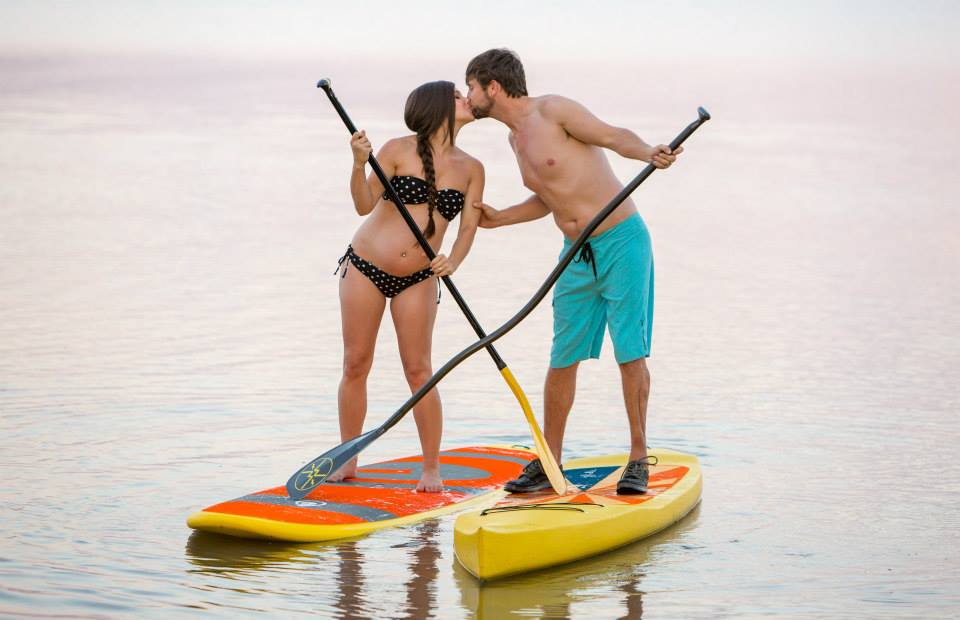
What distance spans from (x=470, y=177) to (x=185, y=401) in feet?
7.37

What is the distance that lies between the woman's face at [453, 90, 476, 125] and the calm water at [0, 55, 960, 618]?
152 centimetres

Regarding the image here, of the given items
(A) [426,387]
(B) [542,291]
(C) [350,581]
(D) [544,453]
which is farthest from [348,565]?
(B) [542,291]

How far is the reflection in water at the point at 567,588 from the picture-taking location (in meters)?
4.35

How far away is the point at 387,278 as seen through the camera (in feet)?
17.8

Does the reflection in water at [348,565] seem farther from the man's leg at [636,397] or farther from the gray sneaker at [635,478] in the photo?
the man's leg at [636,397]

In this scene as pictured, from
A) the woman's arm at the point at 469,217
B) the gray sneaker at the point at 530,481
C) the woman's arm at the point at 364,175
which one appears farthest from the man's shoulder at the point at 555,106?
the gray sneaker at the point at 530,481

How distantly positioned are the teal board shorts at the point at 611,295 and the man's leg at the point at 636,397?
1.8 inches

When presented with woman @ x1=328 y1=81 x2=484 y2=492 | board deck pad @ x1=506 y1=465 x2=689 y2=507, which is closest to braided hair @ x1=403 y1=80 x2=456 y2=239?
woman @ x1=328 y1=81 x2=484 y2=492

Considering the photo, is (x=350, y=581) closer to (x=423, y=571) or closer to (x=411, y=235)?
(x=423, y=571)

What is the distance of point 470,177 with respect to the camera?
5.50 m

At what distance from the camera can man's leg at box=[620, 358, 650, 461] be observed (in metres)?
5.44

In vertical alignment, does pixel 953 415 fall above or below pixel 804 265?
below

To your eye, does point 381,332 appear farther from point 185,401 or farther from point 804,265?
point 804,265

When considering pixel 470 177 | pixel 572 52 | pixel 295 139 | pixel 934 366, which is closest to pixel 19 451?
pixel 470 177
